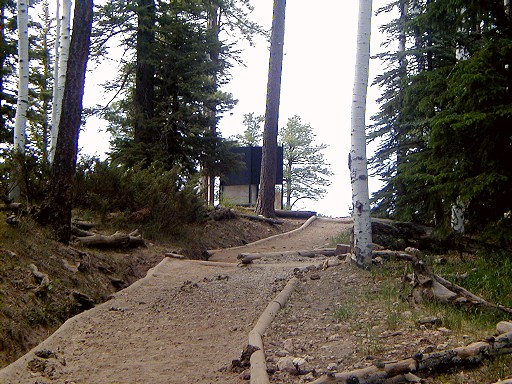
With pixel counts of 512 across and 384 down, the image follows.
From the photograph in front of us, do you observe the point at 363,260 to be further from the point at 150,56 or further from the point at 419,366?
the point at 150,56

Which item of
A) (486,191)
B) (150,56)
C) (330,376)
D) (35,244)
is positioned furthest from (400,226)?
(150,56)

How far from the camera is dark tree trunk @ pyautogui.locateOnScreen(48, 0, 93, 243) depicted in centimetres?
925

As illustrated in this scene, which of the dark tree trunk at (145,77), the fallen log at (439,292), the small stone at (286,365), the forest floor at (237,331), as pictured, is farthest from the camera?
the dark tree trunk at (145,77)

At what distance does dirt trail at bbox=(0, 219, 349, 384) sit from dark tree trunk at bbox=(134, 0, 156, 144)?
7.42 meters

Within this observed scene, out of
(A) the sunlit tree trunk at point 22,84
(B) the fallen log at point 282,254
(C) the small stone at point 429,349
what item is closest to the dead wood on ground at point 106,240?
(B) the fallen log at point 282,254

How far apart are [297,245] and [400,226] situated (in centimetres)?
330

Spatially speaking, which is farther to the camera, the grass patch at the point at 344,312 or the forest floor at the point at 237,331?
the grass patch at the point at 344,312

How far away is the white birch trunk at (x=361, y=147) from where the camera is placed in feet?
27.5

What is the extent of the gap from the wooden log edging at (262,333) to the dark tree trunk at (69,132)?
3.95m

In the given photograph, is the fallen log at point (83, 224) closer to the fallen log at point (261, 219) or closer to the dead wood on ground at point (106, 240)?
the dead wood on ground at point (106, 240)

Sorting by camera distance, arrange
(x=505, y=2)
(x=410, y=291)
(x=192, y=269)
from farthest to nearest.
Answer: (x=192, y=269), (x=505, y=2), (x=410, y=291)

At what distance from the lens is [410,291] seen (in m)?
6.72

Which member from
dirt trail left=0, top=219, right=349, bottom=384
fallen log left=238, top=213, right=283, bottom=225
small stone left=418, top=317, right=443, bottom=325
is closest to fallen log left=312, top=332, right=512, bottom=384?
small stone left=418, top=317, right=443, bottom=325

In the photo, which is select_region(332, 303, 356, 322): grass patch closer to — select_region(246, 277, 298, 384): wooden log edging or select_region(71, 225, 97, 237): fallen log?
select_region(246, 277, 298, 384): wooden log edging
